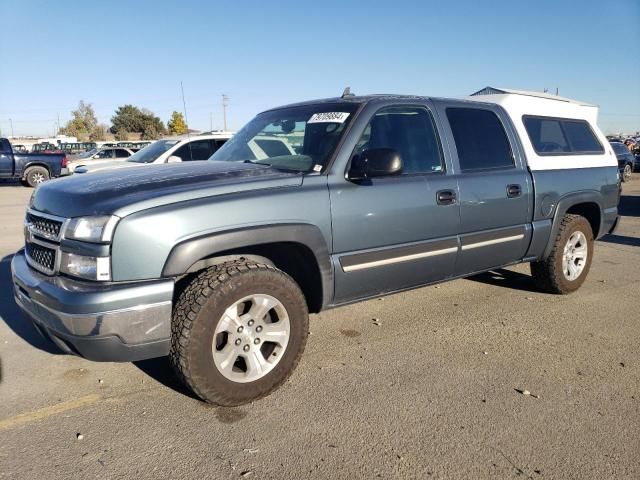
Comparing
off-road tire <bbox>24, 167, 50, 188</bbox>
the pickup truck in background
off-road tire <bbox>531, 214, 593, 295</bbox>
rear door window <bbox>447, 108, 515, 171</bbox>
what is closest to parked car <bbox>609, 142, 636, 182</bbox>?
off-road tire <bbox>531, 214, 593, 295</bbox>

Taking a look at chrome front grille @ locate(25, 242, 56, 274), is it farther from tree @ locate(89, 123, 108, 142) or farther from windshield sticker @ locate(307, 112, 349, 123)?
tree @ locate(89, 123, 108, 142)

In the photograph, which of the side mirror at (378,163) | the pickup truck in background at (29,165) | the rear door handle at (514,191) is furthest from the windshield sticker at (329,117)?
the pickup truck in background at (29,165)

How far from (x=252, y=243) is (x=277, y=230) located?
0.56 ft

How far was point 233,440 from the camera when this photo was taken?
264cm

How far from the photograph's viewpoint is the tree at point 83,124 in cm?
7488

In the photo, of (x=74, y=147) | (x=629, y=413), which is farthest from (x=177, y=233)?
(x=74, y=147)

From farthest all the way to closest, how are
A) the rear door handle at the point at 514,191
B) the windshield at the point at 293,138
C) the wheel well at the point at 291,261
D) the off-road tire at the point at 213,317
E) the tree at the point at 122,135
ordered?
1. the tree at the point at 122,135
2. the rear door handle at the point at 514,191
3. the windshield at the point at 293,138
4. the wheel well at the point at 291,261
5. the off-road tire at the point at 213,317

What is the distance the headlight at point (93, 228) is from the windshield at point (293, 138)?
4.24 feet

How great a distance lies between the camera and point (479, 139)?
13.7ft

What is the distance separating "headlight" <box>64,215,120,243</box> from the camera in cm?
254

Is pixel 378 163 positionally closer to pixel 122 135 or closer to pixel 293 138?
pixel 293 138

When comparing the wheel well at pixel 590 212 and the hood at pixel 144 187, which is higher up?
the hood at pixel 144 187

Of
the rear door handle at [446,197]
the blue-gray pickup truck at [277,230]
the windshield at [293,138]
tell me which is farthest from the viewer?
the rear door handle at [446,197]

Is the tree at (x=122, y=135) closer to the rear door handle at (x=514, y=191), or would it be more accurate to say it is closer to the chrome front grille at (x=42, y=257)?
the chrome front grille at (x=42, y=257)
